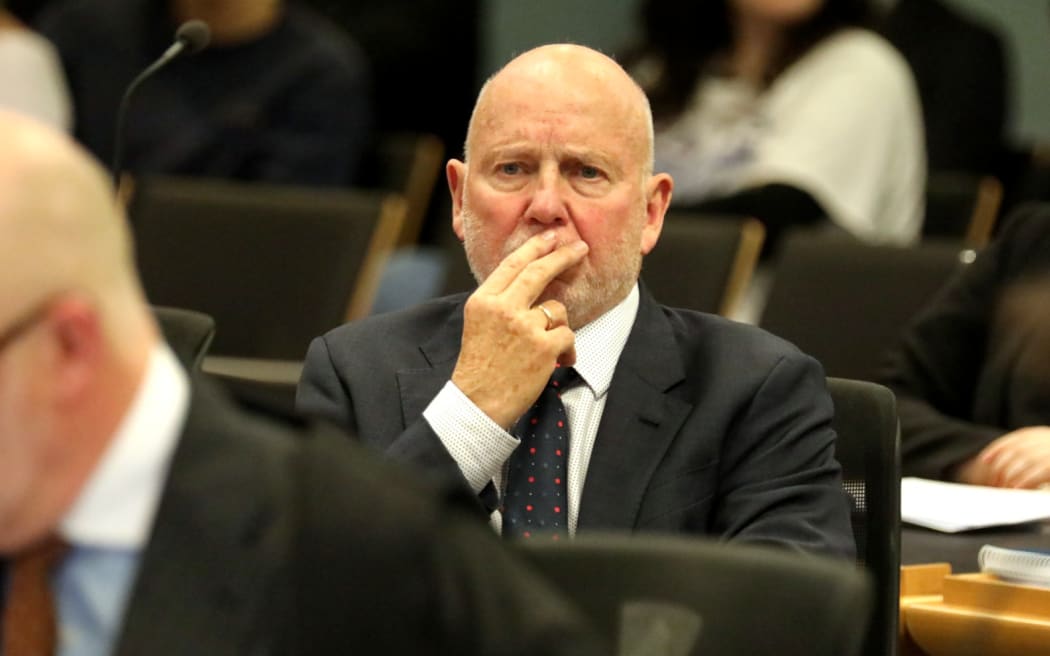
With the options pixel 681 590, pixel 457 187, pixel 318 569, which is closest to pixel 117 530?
pixel 318 569

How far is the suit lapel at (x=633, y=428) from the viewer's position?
2613 mm

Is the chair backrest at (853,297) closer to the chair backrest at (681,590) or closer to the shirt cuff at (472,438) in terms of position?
the shirt cuff at (472,438)

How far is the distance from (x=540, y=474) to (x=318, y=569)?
3.71ft

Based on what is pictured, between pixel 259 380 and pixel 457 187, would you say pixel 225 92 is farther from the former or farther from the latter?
pixel 457 187

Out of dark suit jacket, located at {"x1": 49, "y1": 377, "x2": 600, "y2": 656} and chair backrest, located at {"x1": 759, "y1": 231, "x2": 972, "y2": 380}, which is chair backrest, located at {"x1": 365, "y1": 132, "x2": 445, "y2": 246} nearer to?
chair backrest, located at {"x1": 759, "y1": 231, "x2": 972, "y2": 380}

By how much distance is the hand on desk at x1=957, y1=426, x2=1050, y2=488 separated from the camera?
310 centimetres

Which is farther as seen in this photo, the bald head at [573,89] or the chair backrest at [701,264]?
the chair backrest at [701,264]

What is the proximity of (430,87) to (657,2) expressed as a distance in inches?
58.0

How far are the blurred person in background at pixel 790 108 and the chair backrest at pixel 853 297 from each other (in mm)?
850

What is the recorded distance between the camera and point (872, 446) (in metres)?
2.72

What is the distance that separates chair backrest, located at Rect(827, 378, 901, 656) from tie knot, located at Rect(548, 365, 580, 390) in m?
0.36

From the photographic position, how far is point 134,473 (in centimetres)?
153

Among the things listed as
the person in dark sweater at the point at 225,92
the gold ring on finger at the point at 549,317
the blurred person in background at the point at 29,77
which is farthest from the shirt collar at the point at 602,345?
the blurred person in background at the point at 29,77

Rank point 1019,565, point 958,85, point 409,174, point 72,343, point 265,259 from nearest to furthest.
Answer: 1. point 72,343
2. point 1019,565
3. point 265,259
4. point 958,85
5. point 409,174
